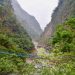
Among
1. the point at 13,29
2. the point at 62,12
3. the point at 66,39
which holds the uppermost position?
the point at 62,12

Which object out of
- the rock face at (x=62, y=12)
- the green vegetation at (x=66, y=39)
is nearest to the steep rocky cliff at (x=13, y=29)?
the rock face at (x=62, y=12)

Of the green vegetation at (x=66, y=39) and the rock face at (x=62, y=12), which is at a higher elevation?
the rock face at (x=62, y=12)

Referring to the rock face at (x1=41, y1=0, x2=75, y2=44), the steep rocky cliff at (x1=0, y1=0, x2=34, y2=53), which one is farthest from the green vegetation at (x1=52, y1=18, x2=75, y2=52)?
the rock face at (x1=41, y1=0, x2=75, y2=44)

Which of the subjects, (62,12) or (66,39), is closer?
(66,39)

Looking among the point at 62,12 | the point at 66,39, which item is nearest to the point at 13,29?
the point at 62,12

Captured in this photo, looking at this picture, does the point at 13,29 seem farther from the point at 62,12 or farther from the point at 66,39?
the point at 66,39

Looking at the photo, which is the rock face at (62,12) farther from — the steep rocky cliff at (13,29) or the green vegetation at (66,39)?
the green vegetation at (66,39)

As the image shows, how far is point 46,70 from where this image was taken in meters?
12.3

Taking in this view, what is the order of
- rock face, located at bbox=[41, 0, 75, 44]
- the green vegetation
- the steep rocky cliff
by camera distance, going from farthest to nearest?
rock face, located at bbox=[41, 0, 75, 44], the steep rocky cliff, the green vegetation

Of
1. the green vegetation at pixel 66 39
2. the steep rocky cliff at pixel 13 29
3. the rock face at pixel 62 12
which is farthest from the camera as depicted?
the rock face at pixel 62 12

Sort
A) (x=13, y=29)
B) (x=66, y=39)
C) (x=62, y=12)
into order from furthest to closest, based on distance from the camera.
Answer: (x=62, y=12)
(x=13, y=29)
(x=66, y=39)

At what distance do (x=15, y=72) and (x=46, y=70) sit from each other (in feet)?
38.5

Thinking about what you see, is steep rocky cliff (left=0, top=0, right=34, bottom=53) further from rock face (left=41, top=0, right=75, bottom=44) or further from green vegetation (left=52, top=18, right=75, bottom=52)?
green vegetation (left=52, top=18, right=75, bottom=52)

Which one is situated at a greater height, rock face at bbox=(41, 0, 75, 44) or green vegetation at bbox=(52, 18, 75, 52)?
rock face at bbox=(41, 0, 75, 44)
